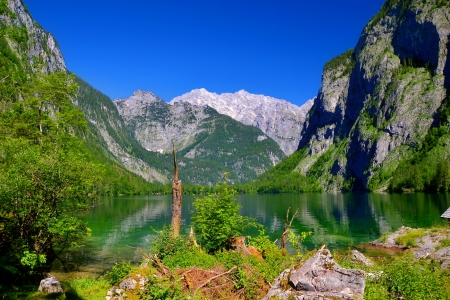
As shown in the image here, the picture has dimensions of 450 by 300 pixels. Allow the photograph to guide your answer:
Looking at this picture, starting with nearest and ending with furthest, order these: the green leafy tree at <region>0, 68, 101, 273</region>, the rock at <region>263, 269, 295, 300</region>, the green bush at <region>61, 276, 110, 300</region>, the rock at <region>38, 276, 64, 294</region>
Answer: the rock at <region>263, 269, 295, 300</region> → the rock at <region>38, 276, 64, 294</region> → the green bush at <region>61, 276, 110, 300</region> → the green leafy tree at <region>0, 68, 101, 273</region>

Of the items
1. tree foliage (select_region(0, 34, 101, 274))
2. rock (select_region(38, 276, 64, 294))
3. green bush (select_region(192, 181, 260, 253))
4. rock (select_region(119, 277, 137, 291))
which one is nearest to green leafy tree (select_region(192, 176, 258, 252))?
green bush (select_region(192, 181, 260, 253))

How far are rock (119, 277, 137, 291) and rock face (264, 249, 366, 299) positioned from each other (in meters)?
6.36

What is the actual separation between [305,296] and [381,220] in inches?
2454

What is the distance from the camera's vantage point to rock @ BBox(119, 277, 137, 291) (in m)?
15.7

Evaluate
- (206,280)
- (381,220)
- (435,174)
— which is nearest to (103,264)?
(206,280)

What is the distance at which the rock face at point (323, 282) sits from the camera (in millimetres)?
12336

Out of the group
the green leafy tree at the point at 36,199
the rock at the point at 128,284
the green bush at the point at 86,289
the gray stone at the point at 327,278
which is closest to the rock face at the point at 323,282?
the gray stone at the point at 327,278

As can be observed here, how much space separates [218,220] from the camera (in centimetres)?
2256

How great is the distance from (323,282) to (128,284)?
895 cm

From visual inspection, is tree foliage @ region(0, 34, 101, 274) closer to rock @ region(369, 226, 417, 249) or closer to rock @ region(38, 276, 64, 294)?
rock @ region(38, 276, 64, 294)

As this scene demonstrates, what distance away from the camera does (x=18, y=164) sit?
18.1 meters

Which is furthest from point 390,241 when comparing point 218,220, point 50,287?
point 50,287

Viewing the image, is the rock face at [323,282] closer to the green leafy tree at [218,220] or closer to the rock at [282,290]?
the rock at [282,290]

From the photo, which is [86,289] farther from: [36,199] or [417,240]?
[417,240]
